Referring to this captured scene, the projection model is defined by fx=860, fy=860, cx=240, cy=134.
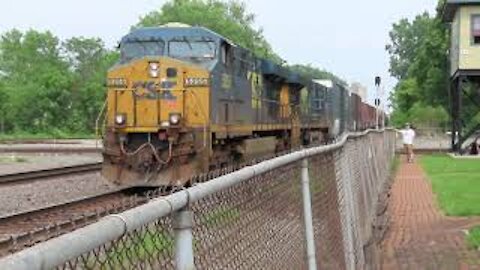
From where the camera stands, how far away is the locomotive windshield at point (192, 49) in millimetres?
19500

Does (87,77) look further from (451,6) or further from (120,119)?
(120,119)

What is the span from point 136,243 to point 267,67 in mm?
23279

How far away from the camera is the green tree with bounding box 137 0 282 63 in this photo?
102875 millimetres

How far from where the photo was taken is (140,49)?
20.2 metres

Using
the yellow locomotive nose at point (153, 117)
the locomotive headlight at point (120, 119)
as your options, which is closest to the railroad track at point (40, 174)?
the locomotive headlight at point (120, 119)

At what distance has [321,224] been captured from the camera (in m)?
7.49

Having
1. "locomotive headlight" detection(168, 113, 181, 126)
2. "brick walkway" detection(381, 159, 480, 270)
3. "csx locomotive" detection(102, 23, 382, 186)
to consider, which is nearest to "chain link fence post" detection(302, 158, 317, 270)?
"brick walkway" detection(381, 159, 480, 270)

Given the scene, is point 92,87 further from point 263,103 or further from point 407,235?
point 407,235

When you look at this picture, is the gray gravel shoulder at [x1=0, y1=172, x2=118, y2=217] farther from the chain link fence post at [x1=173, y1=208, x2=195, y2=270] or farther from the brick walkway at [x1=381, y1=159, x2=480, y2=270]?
the chain link fence post at [x1=173, y1=208, x2=195, y2=270]

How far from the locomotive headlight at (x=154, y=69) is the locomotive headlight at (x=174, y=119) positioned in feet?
3.13

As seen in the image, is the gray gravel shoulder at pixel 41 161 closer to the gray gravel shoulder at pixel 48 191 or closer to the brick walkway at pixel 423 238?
the gray gravel shoulder at pixel 48 191

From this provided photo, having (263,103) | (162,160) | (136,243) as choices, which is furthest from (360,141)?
(263,103)

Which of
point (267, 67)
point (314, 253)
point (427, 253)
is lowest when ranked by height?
point (427, 253)

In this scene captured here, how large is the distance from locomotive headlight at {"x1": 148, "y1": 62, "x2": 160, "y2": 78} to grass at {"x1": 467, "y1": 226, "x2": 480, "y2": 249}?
8.20 metres
